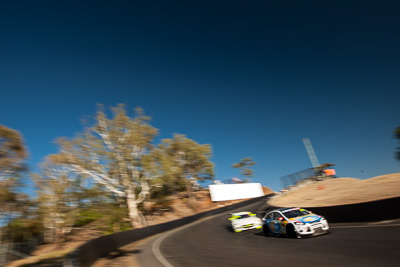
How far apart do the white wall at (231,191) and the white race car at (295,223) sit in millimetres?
38631

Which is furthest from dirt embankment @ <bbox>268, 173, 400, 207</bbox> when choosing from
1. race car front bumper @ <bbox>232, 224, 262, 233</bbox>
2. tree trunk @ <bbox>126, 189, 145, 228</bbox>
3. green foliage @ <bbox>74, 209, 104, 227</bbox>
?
green foliage @ <bbox>74, 209, 104, 227</bbox>

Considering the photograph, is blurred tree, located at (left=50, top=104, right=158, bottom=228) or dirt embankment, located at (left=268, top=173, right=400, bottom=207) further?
blurred tree, located at (left=50, top=104, right=158, bottom=228)

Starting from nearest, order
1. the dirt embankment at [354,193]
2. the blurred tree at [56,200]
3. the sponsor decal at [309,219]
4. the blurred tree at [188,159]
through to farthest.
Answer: the sponsor decal at [309,219], the dirt embankment at [354,193], the blurred tree at [56,200], the blurred tree at [188,159]

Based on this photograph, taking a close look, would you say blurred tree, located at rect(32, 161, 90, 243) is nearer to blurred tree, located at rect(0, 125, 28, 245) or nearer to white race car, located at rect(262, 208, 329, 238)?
blurred tree, located at rect(0, 125, 28, 245)

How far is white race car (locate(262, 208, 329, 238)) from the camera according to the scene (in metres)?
9.09

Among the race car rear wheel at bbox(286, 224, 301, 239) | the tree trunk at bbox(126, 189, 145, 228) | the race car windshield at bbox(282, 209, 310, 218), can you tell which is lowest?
the race car rear wheel at bbox(286, 224, 301, 239)

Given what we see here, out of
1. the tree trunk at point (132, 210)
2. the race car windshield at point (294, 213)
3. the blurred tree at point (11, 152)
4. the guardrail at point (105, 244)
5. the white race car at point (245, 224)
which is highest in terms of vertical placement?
the blurred tree at point (11, 152)

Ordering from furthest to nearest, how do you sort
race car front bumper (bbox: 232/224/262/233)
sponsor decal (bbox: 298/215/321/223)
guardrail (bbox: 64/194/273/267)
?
race car front bumper (bbox: 232/224/262/233)
sponsor decal (bbox: 298/215/321/223)
guardrail (bbox: 64/194/273/267)

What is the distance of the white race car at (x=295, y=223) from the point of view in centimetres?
909

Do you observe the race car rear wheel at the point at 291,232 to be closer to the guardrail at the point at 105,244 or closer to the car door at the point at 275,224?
the car door at the point at 275,224

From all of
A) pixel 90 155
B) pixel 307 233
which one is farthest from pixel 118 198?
pixel 307 233

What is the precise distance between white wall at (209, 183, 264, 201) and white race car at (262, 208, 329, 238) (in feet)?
127

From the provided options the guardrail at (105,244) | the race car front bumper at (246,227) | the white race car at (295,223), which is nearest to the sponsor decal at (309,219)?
the white race car at (295,223)

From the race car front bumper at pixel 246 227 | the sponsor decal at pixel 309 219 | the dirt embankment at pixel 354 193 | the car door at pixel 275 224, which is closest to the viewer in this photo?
the sponsor decal at pixel 309 219
